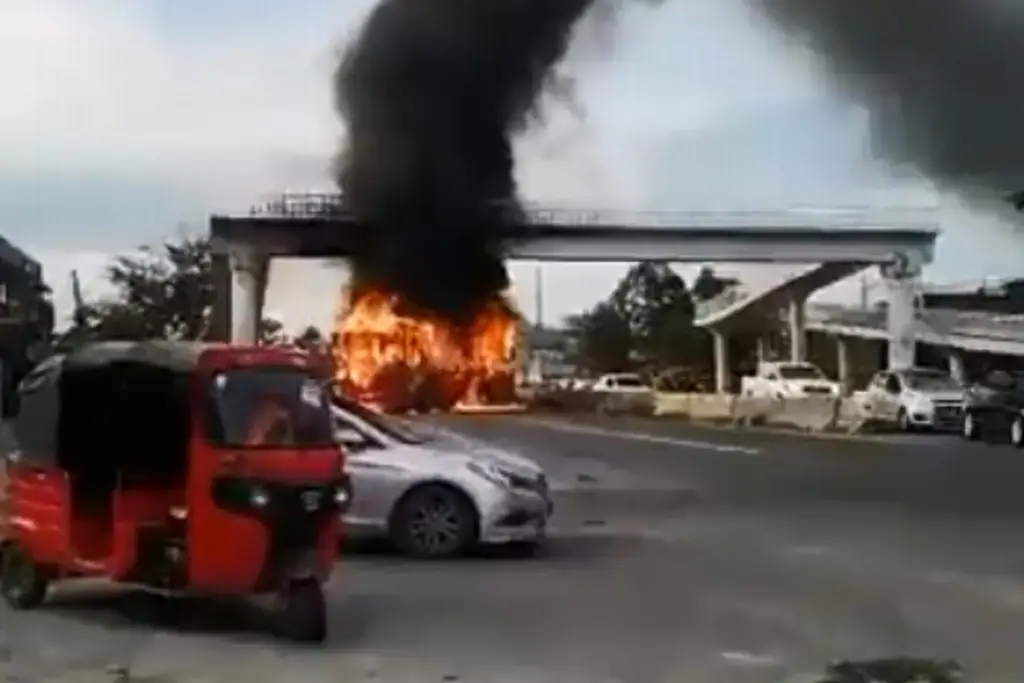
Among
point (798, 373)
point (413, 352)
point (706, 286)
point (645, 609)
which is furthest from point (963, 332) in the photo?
point (645, 609)

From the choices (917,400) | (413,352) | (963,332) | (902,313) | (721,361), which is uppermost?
(902,313)

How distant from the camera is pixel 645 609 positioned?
1264 cm

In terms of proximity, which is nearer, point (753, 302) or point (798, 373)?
point (798, 373)

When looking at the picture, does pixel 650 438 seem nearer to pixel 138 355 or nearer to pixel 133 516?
pixel 138 355

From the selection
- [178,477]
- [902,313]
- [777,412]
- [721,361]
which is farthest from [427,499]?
[721,361]

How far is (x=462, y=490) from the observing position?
624 inches

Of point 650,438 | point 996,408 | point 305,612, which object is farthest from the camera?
point 650,438

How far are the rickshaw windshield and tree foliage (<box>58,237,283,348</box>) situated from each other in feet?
90.8

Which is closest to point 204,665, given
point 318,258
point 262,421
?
point 262,421

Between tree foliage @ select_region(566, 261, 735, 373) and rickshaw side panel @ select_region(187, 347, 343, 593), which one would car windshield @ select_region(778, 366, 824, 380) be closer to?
tree foliage @ select_region(566, 261, 735, 373)

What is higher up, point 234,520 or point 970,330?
point 970,330

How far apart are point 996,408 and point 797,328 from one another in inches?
1463

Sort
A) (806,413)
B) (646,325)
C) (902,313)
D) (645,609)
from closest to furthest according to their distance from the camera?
(645,609), (806,413), (902,313), (646,325)

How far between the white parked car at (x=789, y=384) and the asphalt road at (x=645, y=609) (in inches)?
1304
